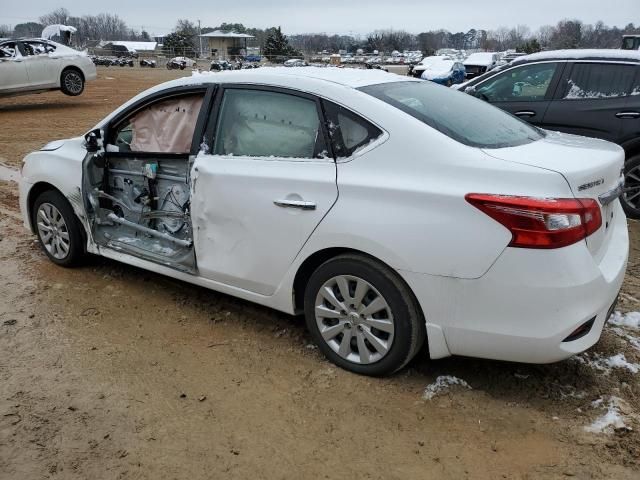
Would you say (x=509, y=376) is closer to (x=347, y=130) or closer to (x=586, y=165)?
(x=586, y=165)

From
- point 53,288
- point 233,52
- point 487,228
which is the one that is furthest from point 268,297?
point 233,52

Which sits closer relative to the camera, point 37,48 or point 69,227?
point 69,227

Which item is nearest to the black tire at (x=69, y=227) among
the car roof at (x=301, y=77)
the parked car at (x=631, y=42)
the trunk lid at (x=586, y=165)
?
the car roof at (x=301, y=77)

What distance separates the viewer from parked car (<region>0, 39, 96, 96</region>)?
14.9 meters

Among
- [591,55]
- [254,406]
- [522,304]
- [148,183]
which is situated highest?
[591,55]

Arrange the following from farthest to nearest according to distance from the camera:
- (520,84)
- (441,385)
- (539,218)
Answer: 1. (520,84)
2. (441,385)
3. (539,218)

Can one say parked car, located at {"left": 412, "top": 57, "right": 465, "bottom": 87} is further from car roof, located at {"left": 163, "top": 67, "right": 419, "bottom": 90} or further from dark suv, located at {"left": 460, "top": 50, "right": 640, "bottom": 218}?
car roof, located at {"left": 163, "top": 67, "right": 419, "bottom": 90}

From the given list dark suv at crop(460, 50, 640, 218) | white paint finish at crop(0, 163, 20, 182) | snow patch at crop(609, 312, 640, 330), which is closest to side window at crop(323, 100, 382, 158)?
snow patch at crop(609, 312, 640, 330)

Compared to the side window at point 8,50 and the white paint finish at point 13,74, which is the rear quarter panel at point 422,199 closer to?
the white paint finish at point 13,74

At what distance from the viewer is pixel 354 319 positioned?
3.17 m

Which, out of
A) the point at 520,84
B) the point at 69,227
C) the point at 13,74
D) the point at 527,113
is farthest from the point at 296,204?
the point at 13,74

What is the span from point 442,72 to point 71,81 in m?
13.8

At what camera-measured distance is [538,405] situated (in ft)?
9.79

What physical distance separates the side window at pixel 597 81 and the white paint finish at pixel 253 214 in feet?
15.0
